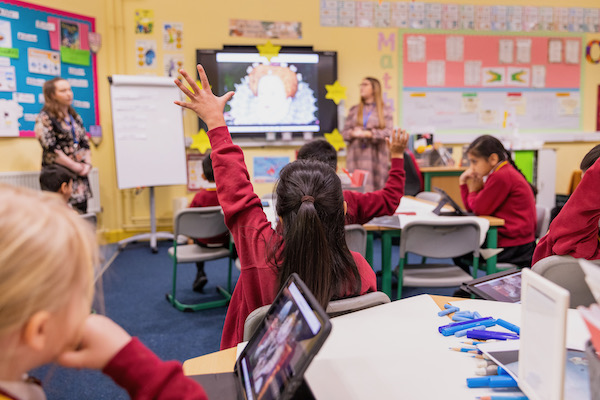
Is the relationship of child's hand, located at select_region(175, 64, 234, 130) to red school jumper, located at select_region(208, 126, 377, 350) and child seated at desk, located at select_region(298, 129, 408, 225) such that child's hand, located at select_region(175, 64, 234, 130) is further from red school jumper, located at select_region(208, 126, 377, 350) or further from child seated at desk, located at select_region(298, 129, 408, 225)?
child seated at desk, located at select_region(298, 129, 408, 225)

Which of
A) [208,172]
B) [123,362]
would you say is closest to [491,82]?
[208,172]

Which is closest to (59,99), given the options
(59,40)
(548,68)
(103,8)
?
(59,40)

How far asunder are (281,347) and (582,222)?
126 centimetres

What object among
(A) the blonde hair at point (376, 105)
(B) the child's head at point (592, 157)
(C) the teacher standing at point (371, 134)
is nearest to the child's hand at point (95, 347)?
(B) the child's head at point (592, 157)

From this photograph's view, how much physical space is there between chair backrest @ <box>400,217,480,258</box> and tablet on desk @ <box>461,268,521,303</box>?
961 millimetres

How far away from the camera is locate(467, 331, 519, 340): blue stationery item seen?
39.9 inches

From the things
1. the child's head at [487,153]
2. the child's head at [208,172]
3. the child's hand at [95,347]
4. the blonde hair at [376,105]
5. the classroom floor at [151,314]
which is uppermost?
the blonde hair at [376,105]

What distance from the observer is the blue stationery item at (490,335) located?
3.33ft

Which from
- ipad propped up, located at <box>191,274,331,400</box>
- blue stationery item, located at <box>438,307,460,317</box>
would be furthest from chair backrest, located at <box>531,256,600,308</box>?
ipad propped up, located at <box>191,274,331,400</box>

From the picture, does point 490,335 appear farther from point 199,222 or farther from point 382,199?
point 199,222

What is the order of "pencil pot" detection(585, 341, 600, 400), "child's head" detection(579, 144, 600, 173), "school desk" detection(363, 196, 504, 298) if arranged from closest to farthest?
1. "pencil pot" detection(585, 341, 600, 400)
2. "child's head" detection(579, 144, 600, 173)
3. "school desk" detection(363, 196, 504, 298)

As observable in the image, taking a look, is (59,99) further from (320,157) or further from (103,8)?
(320,157)

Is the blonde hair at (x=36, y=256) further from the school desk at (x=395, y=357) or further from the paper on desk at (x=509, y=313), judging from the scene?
the paper on desk at (x=509, y=313)

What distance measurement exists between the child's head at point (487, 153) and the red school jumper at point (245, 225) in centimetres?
182
